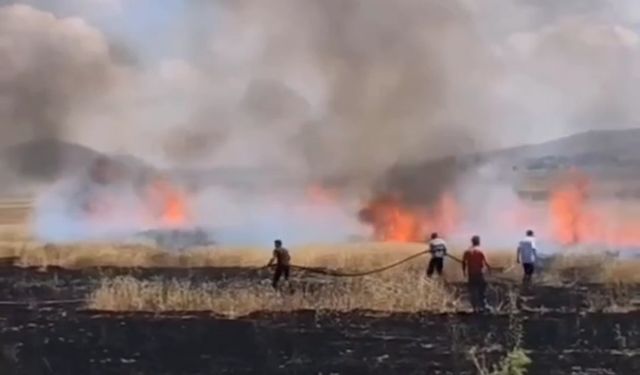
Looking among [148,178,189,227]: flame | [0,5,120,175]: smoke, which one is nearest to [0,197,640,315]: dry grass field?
[148,178,189,227]: flame

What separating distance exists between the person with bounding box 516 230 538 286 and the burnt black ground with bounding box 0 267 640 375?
0.14m

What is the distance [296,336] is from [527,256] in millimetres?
1786

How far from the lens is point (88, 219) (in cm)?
A: 834

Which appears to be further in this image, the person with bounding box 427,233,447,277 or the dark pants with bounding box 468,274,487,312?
the person with bounding box 427,233,447,277

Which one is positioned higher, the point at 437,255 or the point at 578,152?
the point at 578,152

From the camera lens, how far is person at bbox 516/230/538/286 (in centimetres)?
786

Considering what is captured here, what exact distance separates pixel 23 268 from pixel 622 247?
442cm

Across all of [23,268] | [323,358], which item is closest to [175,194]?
[23,268]

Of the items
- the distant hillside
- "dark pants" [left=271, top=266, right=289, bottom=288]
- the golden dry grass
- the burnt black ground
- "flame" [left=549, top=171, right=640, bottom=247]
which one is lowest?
the burnt black ground

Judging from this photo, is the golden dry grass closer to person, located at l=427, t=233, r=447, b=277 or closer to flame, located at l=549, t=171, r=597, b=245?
person, located at l=427, t=233, r=447, b=277

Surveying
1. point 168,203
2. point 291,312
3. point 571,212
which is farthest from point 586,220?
point 168,203

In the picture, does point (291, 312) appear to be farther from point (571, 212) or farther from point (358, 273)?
point (571, 212)

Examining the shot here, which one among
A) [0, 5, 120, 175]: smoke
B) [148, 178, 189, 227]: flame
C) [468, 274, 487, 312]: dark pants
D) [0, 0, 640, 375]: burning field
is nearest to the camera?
[468, 274, 487, 312]: dark pants

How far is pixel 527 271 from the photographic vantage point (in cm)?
782
